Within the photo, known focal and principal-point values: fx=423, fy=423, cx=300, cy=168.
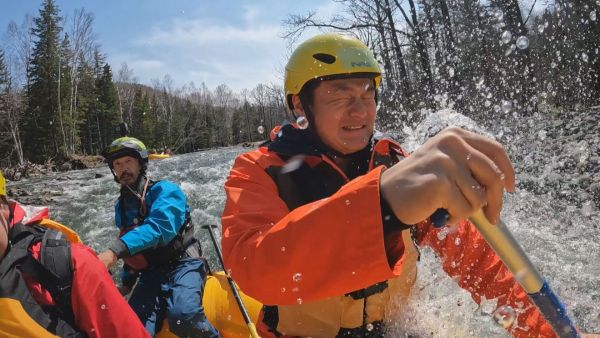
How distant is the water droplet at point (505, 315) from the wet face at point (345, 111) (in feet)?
3.58

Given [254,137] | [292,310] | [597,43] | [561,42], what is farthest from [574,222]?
[254,137]

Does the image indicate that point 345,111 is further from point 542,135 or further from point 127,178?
point 542,135

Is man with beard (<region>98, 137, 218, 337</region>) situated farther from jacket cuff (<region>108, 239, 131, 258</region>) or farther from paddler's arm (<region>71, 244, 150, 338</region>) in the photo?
paddler's arm (<region>71, 244, 150, 338</region>)

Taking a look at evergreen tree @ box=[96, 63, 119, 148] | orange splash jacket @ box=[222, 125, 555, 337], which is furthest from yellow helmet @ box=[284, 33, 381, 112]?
evergreen tree @ box=[96, 63, 119, 148]

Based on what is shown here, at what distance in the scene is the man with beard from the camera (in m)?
4.39

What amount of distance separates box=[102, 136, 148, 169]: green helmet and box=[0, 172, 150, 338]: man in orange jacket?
2.72 m

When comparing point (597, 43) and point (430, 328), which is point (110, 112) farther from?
point (430, 328)

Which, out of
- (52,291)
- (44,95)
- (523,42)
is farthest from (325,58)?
(44,95)

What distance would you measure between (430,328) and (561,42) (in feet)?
71.7

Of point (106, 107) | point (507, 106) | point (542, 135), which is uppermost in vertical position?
point (106, 107)

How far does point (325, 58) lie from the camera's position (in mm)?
2291

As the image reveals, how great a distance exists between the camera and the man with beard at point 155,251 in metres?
4.39

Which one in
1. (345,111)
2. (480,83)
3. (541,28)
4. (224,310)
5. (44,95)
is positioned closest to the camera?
(345,111)

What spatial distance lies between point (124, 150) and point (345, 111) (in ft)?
12.5
